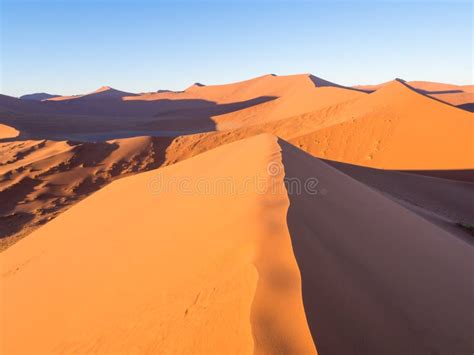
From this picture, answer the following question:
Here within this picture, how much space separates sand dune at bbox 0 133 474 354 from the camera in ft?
7.29

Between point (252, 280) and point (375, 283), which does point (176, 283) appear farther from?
point (375, 283)

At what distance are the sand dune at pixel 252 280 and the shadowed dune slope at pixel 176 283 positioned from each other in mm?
12

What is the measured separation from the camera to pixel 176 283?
9.43 ft

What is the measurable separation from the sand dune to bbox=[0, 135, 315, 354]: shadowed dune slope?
0.01 m

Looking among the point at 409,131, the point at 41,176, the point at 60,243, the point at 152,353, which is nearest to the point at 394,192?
the point at 409,131

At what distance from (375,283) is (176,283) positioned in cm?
170

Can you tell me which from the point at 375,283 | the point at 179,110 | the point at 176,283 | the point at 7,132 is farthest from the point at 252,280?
the point at 179,110

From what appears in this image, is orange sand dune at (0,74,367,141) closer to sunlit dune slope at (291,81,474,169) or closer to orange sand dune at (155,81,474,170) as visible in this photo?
orange sand dune at (155,81,474,170)

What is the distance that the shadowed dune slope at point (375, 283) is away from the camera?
226 cm

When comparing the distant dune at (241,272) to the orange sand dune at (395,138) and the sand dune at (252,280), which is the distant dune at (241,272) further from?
the orange sand dune at (395,138)

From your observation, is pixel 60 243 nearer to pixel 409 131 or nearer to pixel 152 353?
pixel 152 353

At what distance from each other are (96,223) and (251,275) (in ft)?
15.2

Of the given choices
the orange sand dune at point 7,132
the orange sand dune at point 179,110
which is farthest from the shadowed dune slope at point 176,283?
the orange sand dune at point 179,110

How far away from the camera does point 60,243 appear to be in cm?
582
